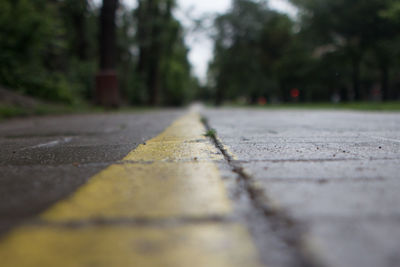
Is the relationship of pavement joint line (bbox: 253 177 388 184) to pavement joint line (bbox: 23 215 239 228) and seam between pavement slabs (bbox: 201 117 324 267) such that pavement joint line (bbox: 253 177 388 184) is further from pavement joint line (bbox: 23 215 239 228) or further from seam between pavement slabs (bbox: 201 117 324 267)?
pavement joint line (bbox: 23 215 239 228)

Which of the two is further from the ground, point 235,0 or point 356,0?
point 235,0

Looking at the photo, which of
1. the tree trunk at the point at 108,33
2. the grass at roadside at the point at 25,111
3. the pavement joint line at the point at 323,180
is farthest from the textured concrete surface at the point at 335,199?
the tree trunk at the point at 108,33

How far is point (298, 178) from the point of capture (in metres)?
1.27

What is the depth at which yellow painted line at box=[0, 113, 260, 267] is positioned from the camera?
0.72 metres

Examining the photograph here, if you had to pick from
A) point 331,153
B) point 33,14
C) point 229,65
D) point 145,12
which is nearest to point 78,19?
point 145,12

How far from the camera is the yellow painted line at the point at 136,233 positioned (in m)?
0.72

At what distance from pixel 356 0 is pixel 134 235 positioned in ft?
83.7

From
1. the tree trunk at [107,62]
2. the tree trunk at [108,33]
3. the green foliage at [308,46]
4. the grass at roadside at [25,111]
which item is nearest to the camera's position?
the grass at roadside at [25,111]

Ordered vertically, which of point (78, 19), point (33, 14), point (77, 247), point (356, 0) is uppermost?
point (356, 0)

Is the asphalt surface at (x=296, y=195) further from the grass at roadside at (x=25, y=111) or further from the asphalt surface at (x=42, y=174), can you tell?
the grass at roadside at (x=25, y=111)

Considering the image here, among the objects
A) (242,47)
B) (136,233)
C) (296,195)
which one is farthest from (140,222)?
(242,47)

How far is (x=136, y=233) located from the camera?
82 centimetres

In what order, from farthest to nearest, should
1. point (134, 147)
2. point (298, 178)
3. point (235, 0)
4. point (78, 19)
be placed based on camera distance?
point (235, 0), point (78, 19), point (134, 147), point (298, 178)

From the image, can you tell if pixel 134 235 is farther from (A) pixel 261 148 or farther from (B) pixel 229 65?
(B) pixel 229 65
